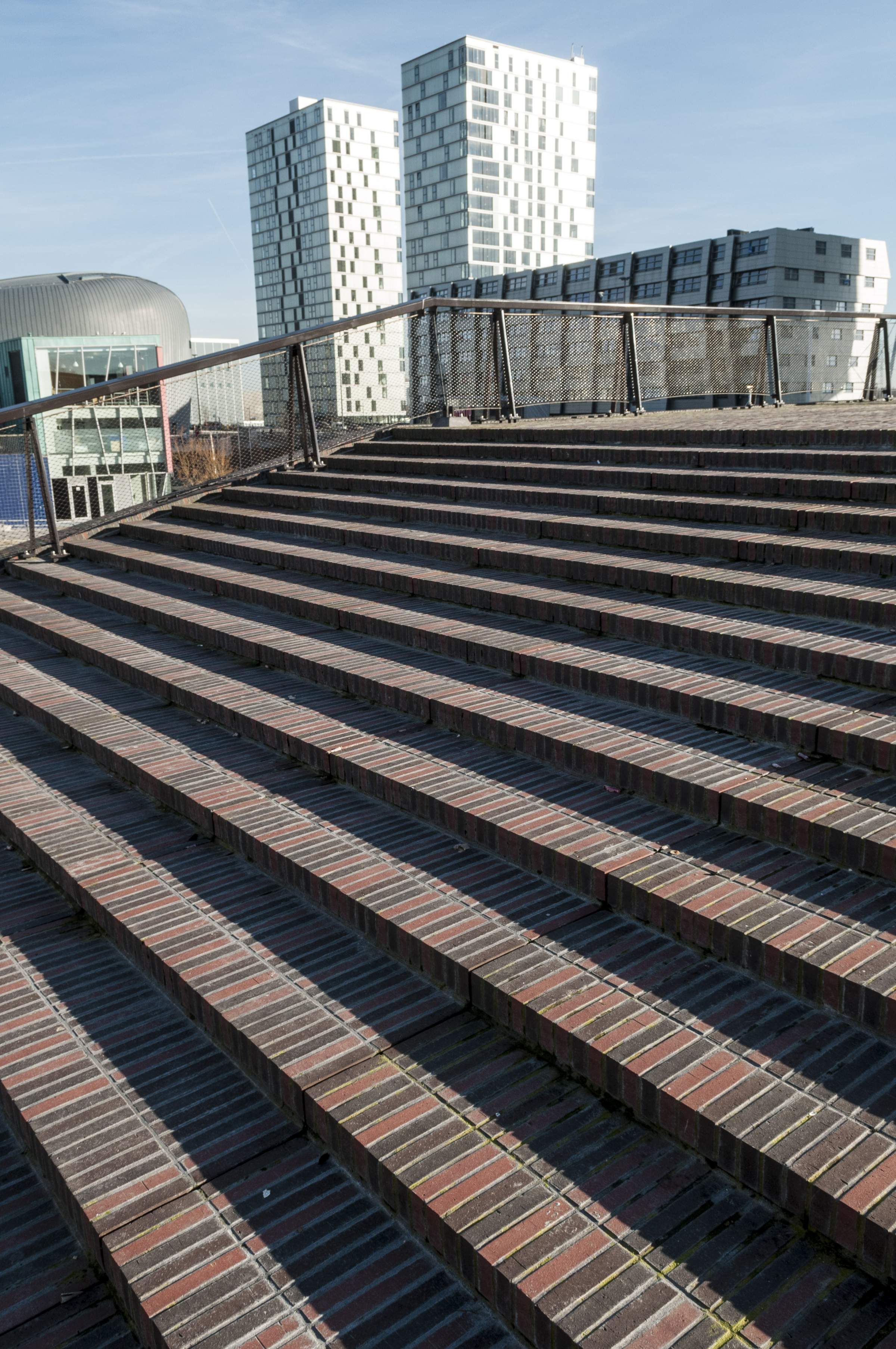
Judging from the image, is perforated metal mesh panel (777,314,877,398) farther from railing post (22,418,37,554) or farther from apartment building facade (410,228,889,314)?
apartment building facade (410,228,889,314)

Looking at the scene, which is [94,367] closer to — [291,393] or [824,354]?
[824,354]

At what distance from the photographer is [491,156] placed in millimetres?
133500

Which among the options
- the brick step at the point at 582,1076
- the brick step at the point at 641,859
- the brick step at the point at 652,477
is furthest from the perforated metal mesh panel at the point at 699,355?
the brick step at the point at 582,1076

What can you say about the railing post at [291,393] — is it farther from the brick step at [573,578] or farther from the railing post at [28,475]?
the railing post at [28,475]

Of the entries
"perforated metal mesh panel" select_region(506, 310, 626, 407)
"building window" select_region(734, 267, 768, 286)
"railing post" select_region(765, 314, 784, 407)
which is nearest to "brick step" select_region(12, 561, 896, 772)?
"perforated metal mesh panel" select_region(506, 310, 626, 407)

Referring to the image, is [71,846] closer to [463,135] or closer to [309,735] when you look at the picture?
[309,735]

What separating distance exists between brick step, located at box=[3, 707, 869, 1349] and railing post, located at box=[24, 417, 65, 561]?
760cm

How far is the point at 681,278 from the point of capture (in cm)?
7744

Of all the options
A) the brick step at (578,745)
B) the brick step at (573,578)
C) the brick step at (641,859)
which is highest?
the brick step at (573,578)

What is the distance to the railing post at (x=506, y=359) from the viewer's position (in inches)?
476

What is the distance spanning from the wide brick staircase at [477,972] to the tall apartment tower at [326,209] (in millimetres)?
147314

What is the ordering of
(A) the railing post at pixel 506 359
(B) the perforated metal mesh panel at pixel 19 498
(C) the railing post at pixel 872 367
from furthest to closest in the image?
1. (C) the railing post at pixel 872 367
2. (A) the railing post at pixel 506 359
3. (B) the perforated metal mesh panel at pixel 19 498

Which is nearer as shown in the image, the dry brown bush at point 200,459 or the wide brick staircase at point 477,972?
the wide brick staircase at point 477,972

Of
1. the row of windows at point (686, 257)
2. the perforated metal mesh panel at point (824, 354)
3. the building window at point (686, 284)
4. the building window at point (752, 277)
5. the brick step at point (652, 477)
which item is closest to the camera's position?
the brick step at point (652, 477)
